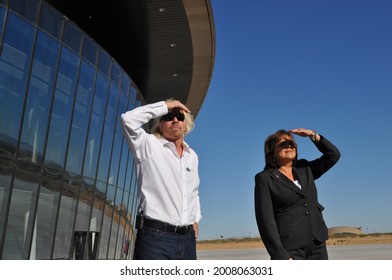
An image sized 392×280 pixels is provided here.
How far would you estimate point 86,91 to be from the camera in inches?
592

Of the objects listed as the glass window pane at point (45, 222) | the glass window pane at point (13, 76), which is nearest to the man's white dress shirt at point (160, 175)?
the glass window pane at point (13, 76)

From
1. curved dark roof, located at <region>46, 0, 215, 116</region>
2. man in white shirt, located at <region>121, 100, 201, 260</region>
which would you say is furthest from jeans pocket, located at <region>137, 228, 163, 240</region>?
curved dark roof, located at <region>46, 0, 215, 116</region>

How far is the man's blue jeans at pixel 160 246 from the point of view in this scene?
3.24m

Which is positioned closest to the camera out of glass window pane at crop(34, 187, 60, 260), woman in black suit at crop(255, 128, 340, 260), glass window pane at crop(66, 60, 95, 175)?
woman in black suit at crop(255, 128, 340, 260)

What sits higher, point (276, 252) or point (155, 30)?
point (155, 30)

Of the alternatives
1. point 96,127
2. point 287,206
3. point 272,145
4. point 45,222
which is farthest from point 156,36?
point 287,206

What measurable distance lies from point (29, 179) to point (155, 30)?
7.62 meters

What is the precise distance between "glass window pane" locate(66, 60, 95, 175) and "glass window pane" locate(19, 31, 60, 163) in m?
1.61

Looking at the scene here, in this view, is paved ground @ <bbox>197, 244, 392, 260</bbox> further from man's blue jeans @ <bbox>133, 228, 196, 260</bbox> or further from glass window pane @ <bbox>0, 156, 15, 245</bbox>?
man's blue jeans @ <bbox>133, 228, 196, 260</bbox>

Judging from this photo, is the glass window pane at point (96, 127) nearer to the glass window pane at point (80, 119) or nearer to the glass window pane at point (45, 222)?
the glass window pane at point (80, 119)

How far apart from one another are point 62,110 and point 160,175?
10.5 meters

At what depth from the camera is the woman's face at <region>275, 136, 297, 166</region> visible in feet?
13.0
